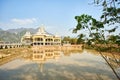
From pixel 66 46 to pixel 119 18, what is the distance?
46485mm

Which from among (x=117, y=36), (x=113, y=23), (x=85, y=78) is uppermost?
(x=113, y=23)

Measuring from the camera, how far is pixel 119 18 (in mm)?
4254

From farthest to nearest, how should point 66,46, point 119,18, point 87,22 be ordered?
point 66,46
point 87,22
point 119,18

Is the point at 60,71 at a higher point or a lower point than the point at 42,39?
lower

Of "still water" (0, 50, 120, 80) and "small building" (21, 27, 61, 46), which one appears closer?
"still water" (0, 50, 120, 80)

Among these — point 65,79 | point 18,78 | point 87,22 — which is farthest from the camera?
point 18,78

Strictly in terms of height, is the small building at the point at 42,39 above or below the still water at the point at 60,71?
above

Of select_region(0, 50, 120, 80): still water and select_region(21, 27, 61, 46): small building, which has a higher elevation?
select_region(21, 27, 61, 46): small building

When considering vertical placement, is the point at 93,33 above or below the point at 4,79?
above

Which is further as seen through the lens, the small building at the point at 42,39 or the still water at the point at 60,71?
the small building at the point at 42,39

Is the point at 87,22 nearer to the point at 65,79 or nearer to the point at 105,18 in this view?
the point at 105,18

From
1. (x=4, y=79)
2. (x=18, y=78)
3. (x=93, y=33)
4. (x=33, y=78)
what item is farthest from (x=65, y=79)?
(x=93, y=33)

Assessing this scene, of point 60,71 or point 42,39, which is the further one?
point 42,39

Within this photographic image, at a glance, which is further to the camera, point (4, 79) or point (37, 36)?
point (37, 36)
